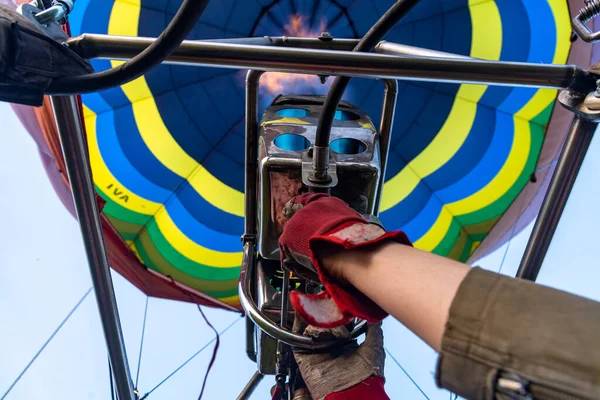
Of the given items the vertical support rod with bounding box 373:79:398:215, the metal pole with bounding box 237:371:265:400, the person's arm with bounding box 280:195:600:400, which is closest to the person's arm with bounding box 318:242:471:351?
the person's arm with bounding box 280:195:600:400

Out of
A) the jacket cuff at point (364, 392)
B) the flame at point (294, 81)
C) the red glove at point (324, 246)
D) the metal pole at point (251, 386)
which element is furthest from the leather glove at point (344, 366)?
the flame at point (294, 81)

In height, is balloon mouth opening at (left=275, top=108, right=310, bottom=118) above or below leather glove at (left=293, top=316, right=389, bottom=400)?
above

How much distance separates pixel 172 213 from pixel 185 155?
1.29 feet

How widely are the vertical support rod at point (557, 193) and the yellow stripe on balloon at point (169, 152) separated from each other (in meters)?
1.73

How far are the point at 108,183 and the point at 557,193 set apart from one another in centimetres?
222

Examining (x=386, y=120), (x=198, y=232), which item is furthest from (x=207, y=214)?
(x=386, y=120)

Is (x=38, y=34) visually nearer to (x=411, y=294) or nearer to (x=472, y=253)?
(x=411, y=294)

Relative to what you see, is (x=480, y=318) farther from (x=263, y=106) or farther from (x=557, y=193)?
(x=263, y=106)

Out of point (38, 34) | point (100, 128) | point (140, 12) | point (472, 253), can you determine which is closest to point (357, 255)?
point (38, 34)

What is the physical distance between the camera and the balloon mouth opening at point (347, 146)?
1.62m

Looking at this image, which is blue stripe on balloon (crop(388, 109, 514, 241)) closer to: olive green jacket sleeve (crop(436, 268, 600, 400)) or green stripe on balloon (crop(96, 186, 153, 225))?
green stripe on balloon (crop(96, 186, 153, 225))

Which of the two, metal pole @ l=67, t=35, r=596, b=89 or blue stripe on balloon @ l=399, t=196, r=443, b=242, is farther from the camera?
blue stripe on balloon @ l=399, t=196, r=443, b=242

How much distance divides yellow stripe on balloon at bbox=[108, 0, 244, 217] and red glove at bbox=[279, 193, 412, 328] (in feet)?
5.95

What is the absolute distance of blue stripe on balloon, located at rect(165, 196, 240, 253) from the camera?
2.95 metres
